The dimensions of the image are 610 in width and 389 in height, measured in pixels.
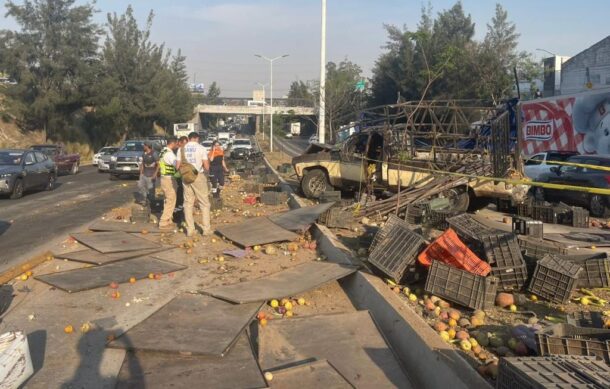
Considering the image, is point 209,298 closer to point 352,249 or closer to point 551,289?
point 352,249

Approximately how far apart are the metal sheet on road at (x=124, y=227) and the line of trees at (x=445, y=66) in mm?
26049

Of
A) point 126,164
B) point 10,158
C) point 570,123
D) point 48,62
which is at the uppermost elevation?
point 48,62

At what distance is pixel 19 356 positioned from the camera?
14.0 feet

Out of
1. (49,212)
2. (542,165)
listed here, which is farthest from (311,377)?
(542,165)

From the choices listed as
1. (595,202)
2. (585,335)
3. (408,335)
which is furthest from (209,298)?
(595,202)

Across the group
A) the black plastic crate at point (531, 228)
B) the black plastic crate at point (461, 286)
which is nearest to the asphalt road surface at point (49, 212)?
the black plastic crate at point (461, 286)

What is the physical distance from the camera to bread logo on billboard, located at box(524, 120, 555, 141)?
25156 mm

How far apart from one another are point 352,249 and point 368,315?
317cm

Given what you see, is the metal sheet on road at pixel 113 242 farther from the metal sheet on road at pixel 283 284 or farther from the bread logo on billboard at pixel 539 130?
the bread logo on billboard at pixel 539 130

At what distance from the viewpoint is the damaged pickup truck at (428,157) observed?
12.9 m

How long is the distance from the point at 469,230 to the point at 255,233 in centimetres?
429

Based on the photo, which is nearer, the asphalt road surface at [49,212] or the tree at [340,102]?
the asphalt road surface at [49,212]

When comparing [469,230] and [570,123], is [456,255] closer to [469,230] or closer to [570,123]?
[469,230]

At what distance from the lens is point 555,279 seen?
6551 mm
